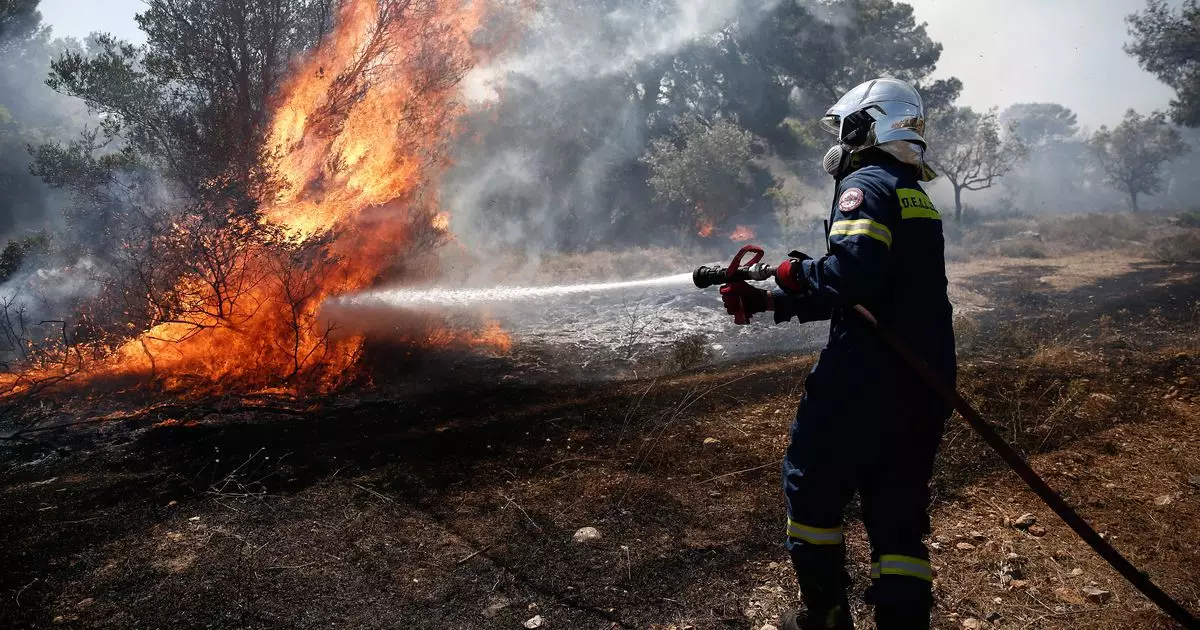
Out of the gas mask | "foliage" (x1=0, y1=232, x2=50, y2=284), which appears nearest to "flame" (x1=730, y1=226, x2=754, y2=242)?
"foliage" (x1=0, y1=232, x2=50, y2=284)

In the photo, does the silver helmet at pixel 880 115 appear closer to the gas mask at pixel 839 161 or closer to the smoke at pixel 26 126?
the gas mask at pixel 839 161

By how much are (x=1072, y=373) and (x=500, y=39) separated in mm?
10507

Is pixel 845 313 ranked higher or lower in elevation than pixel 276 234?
lower

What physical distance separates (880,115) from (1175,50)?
3525cm

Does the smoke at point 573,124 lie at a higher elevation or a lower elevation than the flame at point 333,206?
higher

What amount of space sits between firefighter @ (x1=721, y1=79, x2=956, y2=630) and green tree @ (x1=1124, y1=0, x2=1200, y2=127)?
3429 centimetres

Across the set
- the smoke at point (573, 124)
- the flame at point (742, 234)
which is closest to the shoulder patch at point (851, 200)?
the smoke at point (573, 124)

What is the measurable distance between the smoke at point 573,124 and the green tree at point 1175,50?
16.3m

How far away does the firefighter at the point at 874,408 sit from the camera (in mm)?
2428

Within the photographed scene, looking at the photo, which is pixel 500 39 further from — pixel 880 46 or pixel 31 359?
pixel 880 46

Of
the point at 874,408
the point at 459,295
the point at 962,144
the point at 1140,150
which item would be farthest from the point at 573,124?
the point at 1140,150

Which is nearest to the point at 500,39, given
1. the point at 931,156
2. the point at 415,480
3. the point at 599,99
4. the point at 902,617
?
the point at 415,480

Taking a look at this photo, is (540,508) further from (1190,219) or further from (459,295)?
(1190,219)

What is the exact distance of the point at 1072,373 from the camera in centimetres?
596
